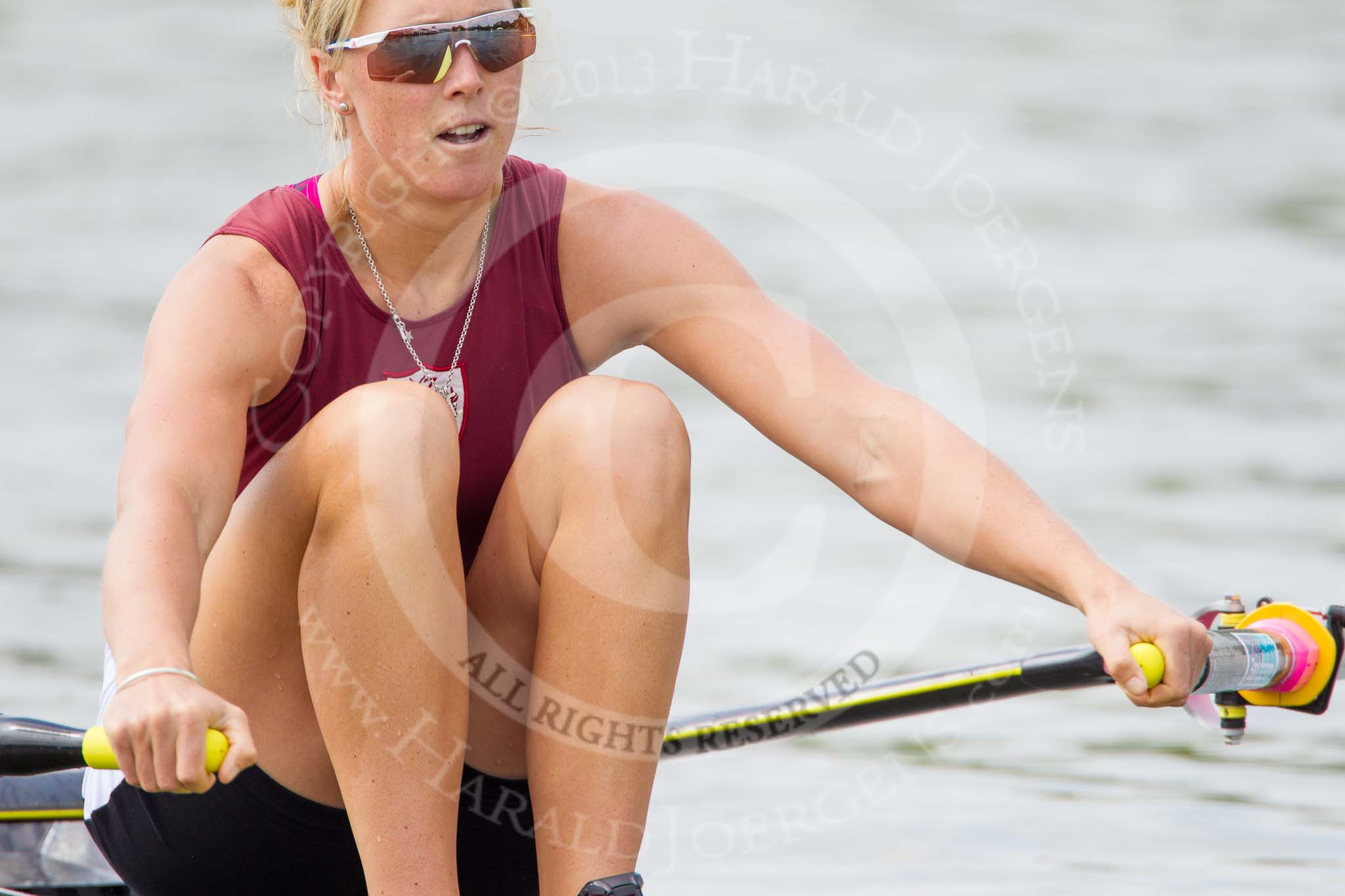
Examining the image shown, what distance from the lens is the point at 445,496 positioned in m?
1.63

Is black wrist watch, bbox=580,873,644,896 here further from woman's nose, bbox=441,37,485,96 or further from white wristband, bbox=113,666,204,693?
woman's nose, bbox=441,37,485,96

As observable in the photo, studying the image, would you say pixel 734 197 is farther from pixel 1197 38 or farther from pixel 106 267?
pixel 1197 38

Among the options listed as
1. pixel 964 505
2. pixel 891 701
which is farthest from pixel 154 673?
pixel 891 701

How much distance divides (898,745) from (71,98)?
339 inches

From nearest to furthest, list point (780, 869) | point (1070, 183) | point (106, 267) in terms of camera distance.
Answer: point (780, 869)
point (106, 267)
point (1070, 183)

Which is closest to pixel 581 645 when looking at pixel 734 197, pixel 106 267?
pixel 106 267

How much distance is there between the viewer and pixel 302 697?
5.79 feet

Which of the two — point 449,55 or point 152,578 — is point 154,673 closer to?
point 152,578

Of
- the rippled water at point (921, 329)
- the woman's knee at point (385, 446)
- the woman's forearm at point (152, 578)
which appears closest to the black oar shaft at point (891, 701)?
the rippled water at point (921, 329)

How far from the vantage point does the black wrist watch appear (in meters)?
1.65

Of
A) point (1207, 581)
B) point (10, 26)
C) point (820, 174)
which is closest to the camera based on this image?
point (1207, 581)

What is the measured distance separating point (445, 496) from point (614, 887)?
1.33 feet

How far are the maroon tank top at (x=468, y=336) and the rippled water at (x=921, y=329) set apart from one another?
0.23 meters

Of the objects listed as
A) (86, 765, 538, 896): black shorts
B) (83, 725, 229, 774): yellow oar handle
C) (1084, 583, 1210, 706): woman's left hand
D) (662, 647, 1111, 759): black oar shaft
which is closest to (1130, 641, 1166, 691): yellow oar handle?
(1084, 583, 1210, 706): woman's left hand
